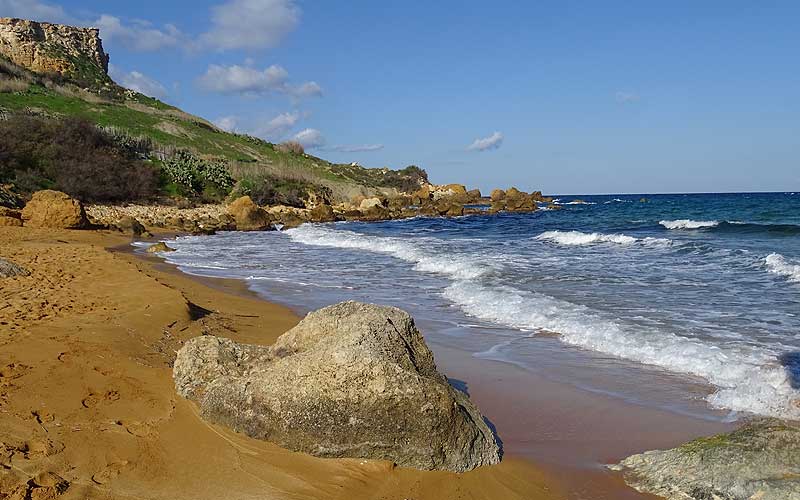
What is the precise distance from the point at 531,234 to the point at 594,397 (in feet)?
80.7

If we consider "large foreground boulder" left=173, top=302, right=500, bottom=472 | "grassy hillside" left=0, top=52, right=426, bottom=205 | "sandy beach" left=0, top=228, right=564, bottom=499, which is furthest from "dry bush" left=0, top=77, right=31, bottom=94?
"large foreground boulder" left=173, top=302, right=500, bottom=472

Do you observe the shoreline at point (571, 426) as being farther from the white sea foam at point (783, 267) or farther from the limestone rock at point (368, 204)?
the limestone rock at point (368, 204)

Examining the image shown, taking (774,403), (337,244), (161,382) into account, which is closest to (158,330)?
(161,382)

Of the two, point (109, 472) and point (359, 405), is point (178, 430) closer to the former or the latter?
point (109, 472)

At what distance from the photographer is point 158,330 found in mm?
6754

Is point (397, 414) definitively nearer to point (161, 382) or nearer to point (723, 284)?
point (161, 382)

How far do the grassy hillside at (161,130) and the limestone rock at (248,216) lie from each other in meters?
7.76

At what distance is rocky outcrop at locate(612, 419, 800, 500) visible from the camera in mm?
3428

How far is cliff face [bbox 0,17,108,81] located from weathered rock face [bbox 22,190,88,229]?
154 ft

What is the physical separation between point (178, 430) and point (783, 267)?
14755 millimetres

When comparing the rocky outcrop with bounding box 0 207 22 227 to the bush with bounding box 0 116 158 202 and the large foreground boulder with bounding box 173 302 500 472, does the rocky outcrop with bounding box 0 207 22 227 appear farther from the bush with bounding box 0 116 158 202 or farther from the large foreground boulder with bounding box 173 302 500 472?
the large foreground boulder with bounding box 173 302 500 472

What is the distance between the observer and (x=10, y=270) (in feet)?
29.3

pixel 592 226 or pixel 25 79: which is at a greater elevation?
pixel 25 79

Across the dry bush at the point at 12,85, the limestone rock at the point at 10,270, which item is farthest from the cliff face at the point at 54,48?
the limestone rock at the point at 10,270
